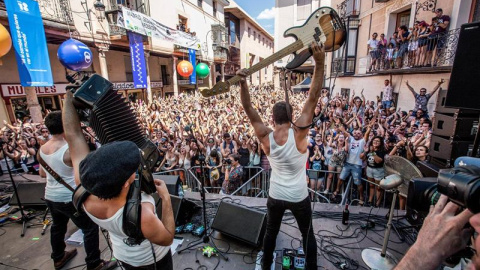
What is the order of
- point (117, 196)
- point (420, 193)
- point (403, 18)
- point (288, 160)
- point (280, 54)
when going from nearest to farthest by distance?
point (117, 196), point (420, 193), point (280, 54), point (288, 160), point (403, 18)

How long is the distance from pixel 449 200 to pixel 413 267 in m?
0.30

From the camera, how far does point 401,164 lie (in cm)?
306

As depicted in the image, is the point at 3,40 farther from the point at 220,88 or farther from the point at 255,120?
the point at 255,120

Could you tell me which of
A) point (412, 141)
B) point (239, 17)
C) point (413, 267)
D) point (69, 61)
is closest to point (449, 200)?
point (413, 267)

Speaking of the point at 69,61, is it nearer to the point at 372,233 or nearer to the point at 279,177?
the point at 279,177

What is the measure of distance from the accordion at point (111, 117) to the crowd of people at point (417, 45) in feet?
32.1

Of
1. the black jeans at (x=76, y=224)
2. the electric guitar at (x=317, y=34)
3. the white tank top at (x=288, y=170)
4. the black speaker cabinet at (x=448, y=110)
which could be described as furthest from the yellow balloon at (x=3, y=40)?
the black speaker cabinet at (x=448, y=110)

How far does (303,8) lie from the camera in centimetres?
2556

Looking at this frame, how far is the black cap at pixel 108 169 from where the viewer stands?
1210 mm

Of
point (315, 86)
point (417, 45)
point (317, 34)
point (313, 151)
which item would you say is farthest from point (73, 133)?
point (417, 45)

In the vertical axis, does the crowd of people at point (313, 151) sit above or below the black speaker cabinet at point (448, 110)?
below

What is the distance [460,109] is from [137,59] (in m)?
12.5

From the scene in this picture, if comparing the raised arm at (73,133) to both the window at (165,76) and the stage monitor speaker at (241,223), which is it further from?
the window at (165,76)

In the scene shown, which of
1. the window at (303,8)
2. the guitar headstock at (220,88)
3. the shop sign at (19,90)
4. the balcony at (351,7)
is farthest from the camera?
the window at (303,8)
